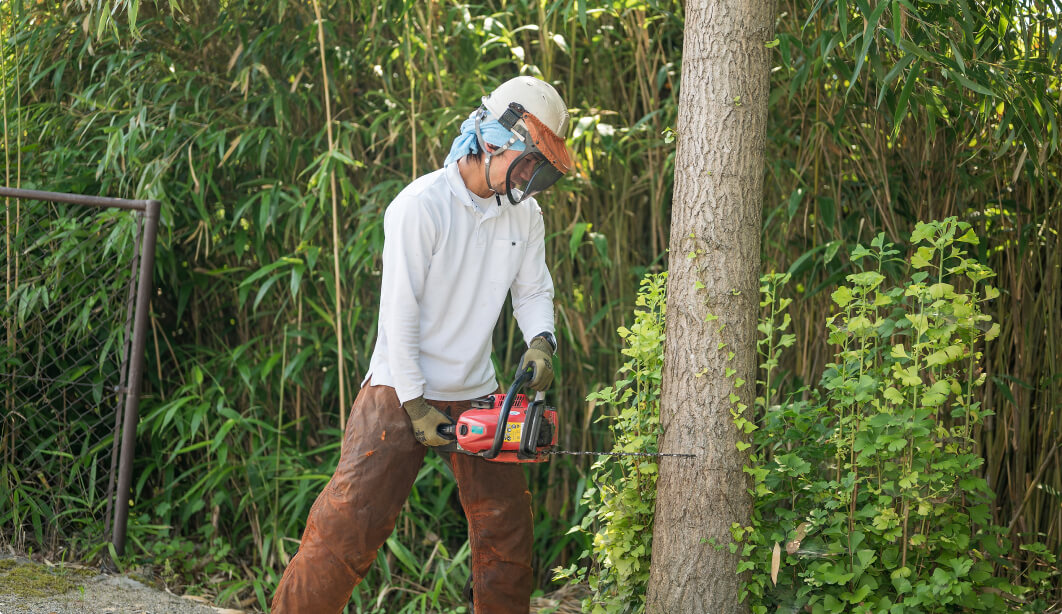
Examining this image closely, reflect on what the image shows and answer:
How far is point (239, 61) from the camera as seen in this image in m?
3.50

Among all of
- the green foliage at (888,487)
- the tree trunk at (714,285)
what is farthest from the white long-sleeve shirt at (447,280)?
the green foliage at (888,487)

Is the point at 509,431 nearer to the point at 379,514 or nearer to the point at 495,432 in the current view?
the point at 495,432

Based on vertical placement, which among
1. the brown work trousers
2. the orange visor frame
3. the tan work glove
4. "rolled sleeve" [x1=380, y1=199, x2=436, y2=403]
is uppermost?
the orange visor frame

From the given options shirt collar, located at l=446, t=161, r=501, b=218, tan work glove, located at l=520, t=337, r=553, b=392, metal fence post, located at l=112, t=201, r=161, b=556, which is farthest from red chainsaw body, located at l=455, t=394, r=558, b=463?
metal fence post, located at l=112, t=201, r=161, b=556

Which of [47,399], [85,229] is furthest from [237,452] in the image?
[85,229]

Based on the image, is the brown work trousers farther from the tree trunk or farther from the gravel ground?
the gravel ground

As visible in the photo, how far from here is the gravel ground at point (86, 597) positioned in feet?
9.30

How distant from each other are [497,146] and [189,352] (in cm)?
214

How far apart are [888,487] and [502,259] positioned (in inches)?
42.0

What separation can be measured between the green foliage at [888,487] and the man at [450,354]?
0.66 metres

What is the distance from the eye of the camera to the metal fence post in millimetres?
3209

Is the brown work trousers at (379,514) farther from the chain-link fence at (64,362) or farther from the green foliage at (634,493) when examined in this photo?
the chain-link fence at (64,362)

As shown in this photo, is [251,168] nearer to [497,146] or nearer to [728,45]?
[497,146]

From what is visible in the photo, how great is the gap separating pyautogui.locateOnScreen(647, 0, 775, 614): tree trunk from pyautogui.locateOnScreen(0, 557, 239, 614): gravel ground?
177 cm
